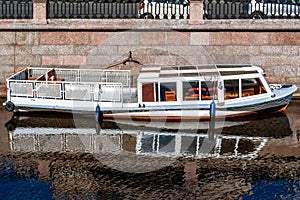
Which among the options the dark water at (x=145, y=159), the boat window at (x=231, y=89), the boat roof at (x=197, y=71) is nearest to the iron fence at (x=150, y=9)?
the boat roof at (x=197, y=71)

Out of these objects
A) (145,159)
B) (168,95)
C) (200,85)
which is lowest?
(145,159)

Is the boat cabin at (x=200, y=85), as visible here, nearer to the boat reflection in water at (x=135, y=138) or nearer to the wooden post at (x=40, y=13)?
the boat reflection in water at (x=135, y=138)

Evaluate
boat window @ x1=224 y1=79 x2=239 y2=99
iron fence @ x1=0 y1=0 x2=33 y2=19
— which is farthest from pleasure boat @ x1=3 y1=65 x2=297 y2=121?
iron fence @ x1=0 y1=0 x2=33 y2=19

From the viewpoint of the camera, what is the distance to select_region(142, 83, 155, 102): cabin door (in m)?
22.5

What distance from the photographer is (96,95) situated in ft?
75.9

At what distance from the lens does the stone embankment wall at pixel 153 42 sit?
2557 cm

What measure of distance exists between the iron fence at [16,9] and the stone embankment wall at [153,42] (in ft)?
1.59

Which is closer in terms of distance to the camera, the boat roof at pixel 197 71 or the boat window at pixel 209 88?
the boat window at pixel 209 88

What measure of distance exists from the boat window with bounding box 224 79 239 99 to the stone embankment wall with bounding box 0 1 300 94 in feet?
9.98

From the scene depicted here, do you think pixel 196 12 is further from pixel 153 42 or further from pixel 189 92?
pixel 189 92

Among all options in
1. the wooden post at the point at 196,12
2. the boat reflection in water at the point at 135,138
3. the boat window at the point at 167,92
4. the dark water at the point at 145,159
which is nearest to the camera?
the dark water at the point at 145,159

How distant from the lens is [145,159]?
61.1 feet

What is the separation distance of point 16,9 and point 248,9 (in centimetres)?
821

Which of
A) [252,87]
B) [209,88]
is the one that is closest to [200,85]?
[209,88]
